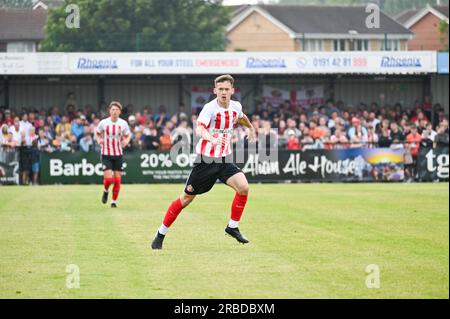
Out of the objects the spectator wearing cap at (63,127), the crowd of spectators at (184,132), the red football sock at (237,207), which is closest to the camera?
the red football sock at (237,207)

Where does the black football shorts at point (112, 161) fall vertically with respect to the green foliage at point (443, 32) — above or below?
below

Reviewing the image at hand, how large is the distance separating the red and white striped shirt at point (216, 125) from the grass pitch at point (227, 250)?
1256mm

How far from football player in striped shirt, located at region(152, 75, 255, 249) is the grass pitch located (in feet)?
1.82

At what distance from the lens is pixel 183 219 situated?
17484 mm

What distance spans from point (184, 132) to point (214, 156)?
1939 centimetres

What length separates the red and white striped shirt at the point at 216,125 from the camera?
509 inches

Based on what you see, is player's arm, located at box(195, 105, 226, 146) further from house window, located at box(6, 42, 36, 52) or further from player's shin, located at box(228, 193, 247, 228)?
house window, located at box(6, 42, 36, 52)

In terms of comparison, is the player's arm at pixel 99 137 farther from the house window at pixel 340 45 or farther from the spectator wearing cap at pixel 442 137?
the house window at pixel 340 45

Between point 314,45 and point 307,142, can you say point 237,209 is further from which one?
point 314,45

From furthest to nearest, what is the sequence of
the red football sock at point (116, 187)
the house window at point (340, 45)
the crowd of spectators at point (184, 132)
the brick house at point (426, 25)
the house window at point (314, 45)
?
1. the brick house at point (426, 25)
2. the house window at point (314, 45)
3. the house window at point (340, 45)
4. the crowd of spectators at point (184, 132)
5. the red football sock at point (116, 187)

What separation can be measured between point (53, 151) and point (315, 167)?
862 centimetres

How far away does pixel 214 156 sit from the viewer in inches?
515

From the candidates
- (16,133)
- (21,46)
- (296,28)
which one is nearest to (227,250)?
(16,133)

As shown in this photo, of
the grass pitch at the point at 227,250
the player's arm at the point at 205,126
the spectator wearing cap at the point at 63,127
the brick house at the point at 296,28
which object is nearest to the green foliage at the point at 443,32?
the brick house at the point at 296,28
